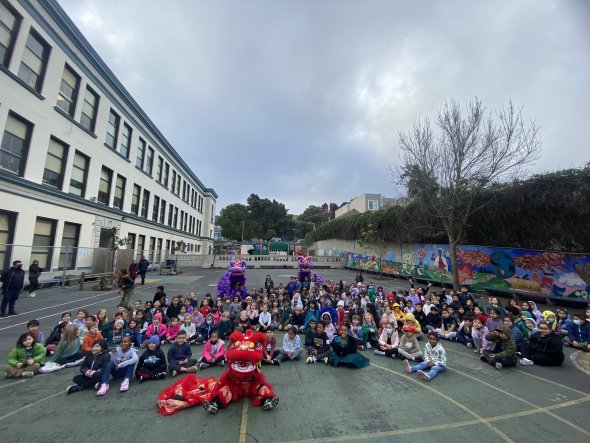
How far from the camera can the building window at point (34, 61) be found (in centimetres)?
1434

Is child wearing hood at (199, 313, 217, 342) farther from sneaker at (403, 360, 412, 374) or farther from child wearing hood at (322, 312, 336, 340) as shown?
sneaker at (403, 360, 412, 374)

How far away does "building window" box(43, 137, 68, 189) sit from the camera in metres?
16.3

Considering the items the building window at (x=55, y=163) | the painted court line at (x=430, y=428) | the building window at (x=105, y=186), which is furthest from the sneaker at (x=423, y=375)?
the building window at (x=105, y=186)

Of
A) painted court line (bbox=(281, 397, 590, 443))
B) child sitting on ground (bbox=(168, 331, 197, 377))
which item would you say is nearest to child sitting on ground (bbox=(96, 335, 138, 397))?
child sitting on ground (bbox=(168, 331, 197, 377))

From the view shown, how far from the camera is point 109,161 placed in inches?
875

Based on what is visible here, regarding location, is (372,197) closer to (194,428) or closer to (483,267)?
(483,267)

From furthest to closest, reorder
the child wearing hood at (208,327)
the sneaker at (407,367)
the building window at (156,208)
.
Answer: the building window at (156,208) → the child wearing hood at (208,327) → the sneaker at (407,367)

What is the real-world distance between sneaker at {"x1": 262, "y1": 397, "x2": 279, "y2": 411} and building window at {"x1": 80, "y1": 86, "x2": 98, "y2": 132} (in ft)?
73.2

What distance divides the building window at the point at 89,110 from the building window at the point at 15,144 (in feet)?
15.9

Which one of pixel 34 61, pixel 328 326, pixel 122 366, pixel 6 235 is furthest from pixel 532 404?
pixel 34 61

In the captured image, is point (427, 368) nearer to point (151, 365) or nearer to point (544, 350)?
point (544, 350)

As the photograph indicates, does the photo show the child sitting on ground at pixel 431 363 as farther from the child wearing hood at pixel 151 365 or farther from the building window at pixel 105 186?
the building window at pixel 105 186

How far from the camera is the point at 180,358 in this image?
7.10m

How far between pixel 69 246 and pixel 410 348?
766 inches
